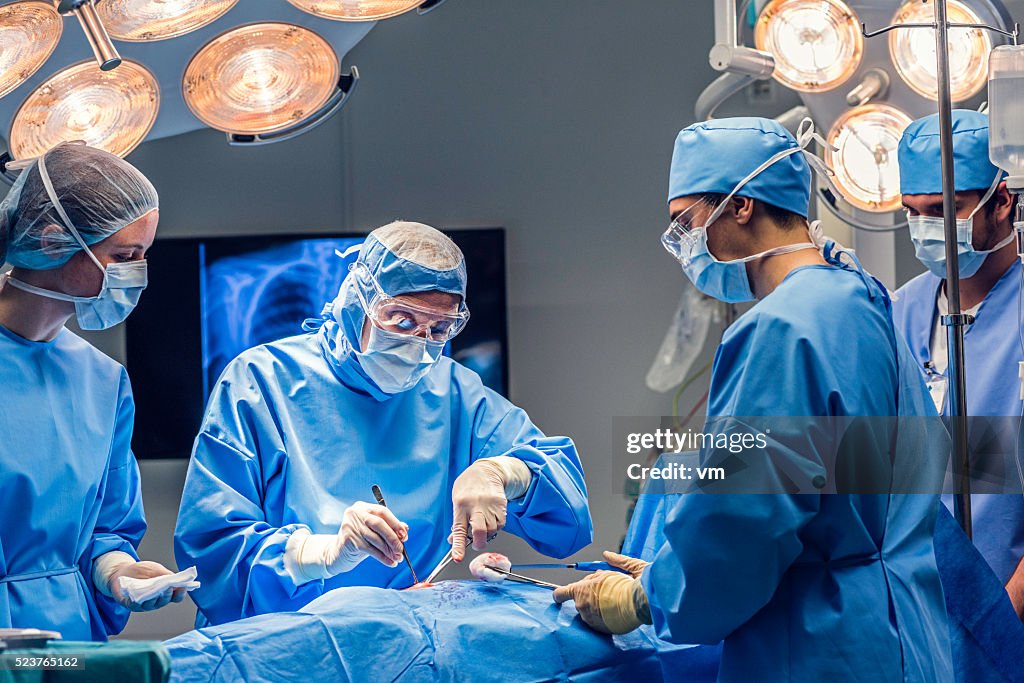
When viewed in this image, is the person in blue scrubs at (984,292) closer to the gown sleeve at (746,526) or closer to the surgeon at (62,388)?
the gown sleeve at (746,526)

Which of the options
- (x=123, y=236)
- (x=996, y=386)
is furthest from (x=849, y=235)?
(x=123, y=236)

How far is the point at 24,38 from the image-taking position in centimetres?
214

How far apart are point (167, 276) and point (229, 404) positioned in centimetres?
181

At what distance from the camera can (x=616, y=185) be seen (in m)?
3.93

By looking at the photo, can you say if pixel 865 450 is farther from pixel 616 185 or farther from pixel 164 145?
pixel 164 145

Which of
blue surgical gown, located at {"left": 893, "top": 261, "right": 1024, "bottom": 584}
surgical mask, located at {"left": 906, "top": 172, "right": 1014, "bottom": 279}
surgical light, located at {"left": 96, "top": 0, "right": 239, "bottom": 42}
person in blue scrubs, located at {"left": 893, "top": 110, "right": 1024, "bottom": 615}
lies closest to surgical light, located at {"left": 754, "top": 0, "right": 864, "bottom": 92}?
person in blue scrubs, located at {"left": 893, "top": 110, "right": 1024, "bottom": 615}

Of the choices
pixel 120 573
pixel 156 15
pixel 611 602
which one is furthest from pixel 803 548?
pixel 156 15

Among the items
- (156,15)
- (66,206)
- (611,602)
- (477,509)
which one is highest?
(156,15)

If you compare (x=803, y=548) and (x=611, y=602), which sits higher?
(x=803, y=548)

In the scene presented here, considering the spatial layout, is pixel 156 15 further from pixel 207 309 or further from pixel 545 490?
pixel 207 309

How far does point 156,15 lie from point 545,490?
124cm

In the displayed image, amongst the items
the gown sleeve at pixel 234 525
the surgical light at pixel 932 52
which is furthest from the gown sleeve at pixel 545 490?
the surgical light at pixel 932 52

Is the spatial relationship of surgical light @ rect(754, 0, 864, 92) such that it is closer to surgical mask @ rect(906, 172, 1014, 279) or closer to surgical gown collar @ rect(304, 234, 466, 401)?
surgical mask @ rect(906, 172, 1014, 279)

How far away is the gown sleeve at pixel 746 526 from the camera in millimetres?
1601
